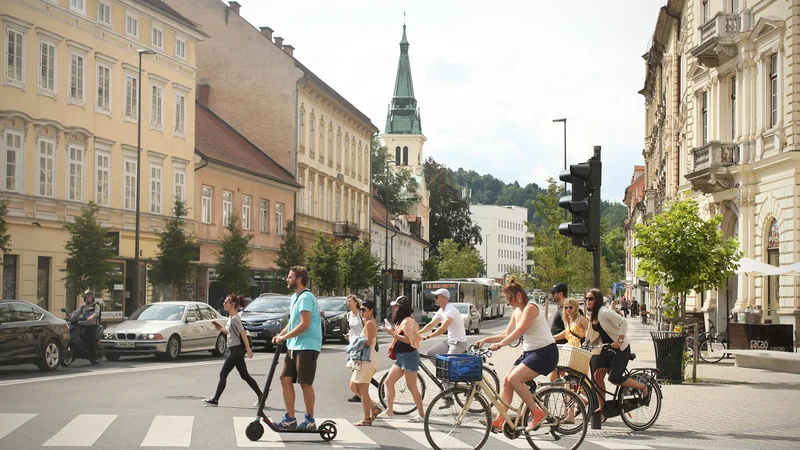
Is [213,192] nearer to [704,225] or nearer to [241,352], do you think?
[704,225]

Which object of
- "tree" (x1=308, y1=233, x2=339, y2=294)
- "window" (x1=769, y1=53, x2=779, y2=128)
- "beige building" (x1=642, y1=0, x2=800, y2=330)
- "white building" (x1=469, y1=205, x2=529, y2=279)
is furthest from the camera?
"white building" (x1=469, y1=205, x2=529, y2=279)

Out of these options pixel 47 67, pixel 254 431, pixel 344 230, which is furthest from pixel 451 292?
pixel 254 431

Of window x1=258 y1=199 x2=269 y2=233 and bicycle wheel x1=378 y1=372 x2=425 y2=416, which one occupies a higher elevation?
window x1=258 y1=199 x2=269 y2=233

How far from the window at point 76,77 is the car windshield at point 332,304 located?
1122cm

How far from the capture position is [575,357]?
1182cm

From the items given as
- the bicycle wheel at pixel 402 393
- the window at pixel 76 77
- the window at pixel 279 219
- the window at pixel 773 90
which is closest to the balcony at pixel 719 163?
the window at pixel 773 90

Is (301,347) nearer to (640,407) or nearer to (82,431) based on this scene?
(82,431)

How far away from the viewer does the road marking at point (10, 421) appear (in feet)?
38.5

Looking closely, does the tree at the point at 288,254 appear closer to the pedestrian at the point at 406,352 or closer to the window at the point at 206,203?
the window at the point at 206,203

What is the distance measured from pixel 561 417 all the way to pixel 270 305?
2245 centimetres

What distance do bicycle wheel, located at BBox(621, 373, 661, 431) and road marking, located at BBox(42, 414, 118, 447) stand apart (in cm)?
633

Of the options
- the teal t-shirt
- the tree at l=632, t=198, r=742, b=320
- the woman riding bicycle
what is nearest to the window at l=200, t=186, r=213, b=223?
the tree at l=632, t=198, r=742, b=320

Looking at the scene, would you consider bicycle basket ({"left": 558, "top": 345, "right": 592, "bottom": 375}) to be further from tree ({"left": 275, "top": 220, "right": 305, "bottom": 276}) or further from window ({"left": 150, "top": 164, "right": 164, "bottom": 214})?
tree ({"left": 275, "top": 220, "right": 305, "bottom": 276})

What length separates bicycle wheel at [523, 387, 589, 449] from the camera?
10930mm
